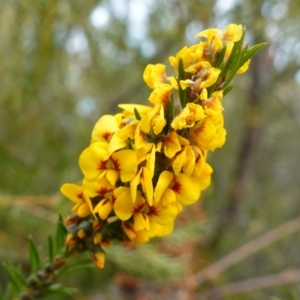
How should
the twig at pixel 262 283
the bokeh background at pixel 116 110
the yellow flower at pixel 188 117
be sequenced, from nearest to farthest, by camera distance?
the yellow flower at pixel 188 117 < the bokeh background at pixel 116 110 < the twig at pixel 262 283

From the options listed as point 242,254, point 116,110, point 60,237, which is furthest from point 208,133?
point 116,110

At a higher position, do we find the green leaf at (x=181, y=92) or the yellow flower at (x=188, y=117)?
the green leaf at (x=181, y=92)

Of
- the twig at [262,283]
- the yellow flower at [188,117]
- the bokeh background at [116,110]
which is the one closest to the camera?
the yellow flower at [188,117]

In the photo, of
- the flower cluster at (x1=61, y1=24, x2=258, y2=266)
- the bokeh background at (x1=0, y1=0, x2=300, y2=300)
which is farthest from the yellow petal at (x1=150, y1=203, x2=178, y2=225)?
the bokeh background at (x1=0, y1=0, x2=300, y2=300)

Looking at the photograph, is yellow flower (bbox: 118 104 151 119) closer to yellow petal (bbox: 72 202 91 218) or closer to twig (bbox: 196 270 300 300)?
yellow petal (bbox: 72 202 91 218)

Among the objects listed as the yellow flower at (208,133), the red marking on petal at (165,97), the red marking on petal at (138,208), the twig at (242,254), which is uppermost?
the twig at (242,254)

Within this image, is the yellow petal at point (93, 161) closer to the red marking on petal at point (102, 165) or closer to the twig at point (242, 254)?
the red marking on petal at point (102, 165)

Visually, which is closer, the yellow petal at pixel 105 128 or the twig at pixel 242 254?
the yellow petal at pixel 105 128

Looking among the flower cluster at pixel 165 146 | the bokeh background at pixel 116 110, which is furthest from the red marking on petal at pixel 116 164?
the bokeh background at pixel 116 110
